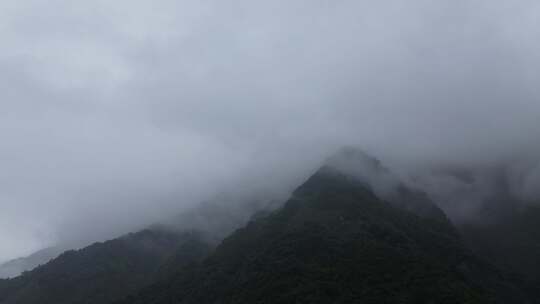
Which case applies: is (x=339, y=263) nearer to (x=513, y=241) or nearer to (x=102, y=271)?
(x=513, y=241)

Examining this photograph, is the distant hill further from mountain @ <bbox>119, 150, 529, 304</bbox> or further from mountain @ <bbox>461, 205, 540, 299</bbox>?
mountain @ <bbox>461, 205, 540, 299</bbox>

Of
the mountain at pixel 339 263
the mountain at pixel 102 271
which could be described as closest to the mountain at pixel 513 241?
the mountain at pixel 339 263

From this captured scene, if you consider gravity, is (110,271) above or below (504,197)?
above

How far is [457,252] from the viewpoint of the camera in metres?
127


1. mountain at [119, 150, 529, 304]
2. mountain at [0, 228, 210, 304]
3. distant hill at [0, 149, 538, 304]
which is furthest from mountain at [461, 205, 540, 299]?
mountain at [0, 228, 210, 304]

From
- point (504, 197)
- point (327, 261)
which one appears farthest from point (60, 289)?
point (504, 197)

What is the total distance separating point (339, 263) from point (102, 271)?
72.1m

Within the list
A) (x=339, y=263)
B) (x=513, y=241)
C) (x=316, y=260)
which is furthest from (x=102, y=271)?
(x=513, y=241)

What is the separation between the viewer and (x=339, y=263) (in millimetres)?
108375

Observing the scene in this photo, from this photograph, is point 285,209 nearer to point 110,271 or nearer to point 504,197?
point 110,271

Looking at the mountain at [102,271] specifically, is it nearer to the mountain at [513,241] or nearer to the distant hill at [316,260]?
the distant hill at [316,260]

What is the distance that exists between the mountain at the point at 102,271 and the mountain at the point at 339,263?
22355mm

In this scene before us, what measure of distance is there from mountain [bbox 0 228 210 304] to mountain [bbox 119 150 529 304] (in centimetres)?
2236

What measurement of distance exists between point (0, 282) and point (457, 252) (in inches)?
4724
